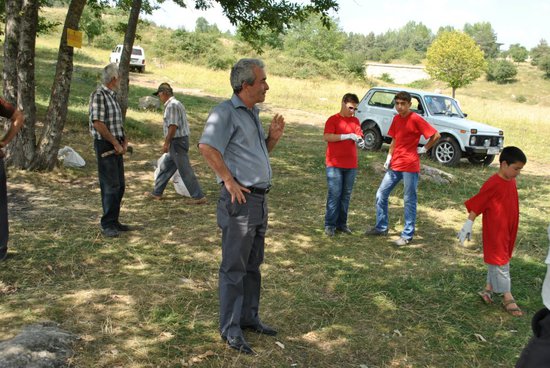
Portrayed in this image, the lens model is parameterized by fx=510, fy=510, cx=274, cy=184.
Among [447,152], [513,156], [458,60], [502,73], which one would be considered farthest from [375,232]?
[502,73]

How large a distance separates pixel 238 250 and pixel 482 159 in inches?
446

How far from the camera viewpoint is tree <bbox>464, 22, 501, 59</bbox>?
123 m

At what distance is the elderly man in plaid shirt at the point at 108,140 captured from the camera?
5.65 m

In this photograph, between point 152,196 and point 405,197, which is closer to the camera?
point 405,197

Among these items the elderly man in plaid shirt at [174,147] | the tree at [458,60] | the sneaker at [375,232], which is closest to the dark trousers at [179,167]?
the elderly man in plaid shirt at [174,147]

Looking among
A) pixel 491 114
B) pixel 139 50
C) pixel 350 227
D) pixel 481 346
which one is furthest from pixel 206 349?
pixel 139 50

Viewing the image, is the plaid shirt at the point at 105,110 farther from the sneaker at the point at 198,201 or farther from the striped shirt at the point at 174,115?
the sneaker at the point at 198,201

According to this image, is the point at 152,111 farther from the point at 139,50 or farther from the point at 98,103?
the point at 139,50

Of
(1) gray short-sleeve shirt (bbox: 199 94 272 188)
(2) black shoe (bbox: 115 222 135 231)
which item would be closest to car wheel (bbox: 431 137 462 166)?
(2) black shoe (bbox: 115 222 135 231)

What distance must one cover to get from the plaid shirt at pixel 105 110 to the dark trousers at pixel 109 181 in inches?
5.7

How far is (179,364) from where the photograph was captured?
11.4 feet

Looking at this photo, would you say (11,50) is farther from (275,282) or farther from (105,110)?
(275,282)

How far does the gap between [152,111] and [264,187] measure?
14.1 meters

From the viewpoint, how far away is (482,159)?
1327 centimetres
